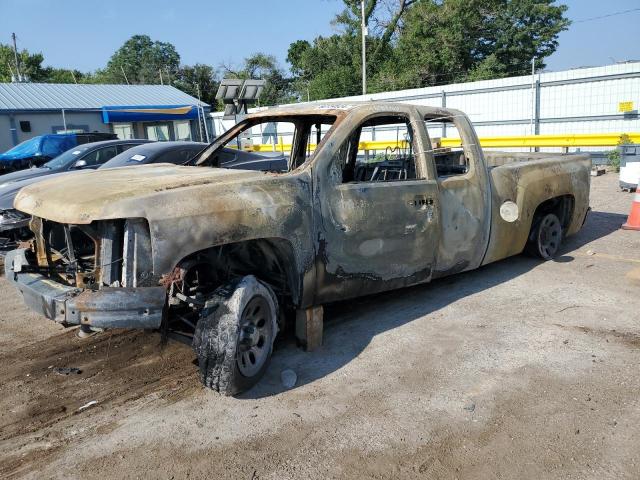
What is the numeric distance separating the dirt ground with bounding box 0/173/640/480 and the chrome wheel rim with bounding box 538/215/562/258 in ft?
4.01

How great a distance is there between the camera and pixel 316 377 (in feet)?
12.4

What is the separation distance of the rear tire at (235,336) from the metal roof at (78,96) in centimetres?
2915

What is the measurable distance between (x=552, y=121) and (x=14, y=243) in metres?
16.5

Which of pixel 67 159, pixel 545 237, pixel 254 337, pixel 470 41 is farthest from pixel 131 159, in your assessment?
pixel 470 41

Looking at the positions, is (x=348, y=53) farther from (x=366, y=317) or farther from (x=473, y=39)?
(x=366, y=317)

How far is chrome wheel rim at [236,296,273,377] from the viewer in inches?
135

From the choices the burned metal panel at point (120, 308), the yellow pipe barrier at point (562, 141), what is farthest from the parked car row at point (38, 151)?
the burned metal panel at point (120, 308)

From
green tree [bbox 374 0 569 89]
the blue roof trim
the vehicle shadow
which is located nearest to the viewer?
the vehicle shadow

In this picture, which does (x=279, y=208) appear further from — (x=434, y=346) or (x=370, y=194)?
(x=434, y=346)

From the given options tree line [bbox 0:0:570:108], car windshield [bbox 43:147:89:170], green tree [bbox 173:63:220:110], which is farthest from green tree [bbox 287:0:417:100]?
car windshield [bbox 43:147:89:170]

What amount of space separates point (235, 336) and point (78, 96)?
3279 centimetres

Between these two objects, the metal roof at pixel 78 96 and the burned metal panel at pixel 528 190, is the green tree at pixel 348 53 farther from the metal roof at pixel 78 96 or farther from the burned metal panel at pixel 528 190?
the burned metal panel at pixel 528 190

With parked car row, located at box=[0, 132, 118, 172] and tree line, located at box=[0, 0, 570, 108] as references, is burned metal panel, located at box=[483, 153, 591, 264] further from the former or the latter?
tree line, located at box=[0, 0, 570, 108]

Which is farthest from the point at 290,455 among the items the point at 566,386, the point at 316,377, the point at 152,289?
the point at 566,386
